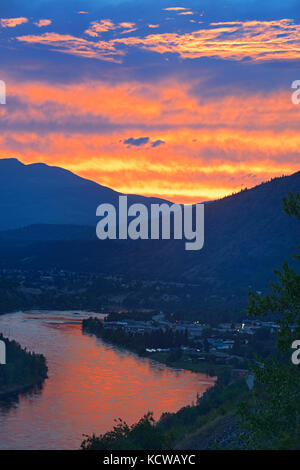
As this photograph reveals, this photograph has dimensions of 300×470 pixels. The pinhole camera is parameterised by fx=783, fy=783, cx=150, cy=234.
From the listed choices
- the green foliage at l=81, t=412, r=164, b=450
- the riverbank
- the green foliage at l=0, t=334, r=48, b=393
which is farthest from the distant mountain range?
the green foliage at l=81, t=412, r=164, b=450

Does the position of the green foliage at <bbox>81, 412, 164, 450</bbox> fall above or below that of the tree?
below

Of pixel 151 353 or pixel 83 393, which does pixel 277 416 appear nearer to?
pixel 83 393

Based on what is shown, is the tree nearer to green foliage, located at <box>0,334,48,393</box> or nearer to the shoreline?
the shoreline

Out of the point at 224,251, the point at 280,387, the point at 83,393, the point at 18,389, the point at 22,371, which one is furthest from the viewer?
the point at 224,251

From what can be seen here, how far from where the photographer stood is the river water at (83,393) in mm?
36125

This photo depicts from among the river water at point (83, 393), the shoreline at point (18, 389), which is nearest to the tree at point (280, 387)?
the river water at point (83, 393)

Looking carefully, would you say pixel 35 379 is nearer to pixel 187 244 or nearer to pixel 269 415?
pixel 269 415

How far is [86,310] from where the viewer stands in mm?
95938

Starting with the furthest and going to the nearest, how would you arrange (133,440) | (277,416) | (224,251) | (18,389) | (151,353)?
A: (224,251) < (151,353) < (18,389) < (133,440) < (277,416)

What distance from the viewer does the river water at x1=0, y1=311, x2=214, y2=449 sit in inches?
1422

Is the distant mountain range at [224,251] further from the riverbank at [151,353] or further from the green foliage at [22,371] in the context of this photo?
the green foliage at [22,371]

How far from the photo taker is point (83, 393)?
44.2 metres

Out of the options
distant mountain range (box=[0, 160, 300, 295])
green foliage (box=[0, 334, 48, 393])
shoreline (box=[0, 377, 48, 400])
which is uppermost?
distant mountain range (box=[0, 160, 300, 295])

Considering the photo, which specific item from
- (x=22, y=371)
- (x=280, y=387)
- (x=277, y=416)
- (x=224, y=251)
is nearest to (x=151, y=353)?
(x=22, y=371)
